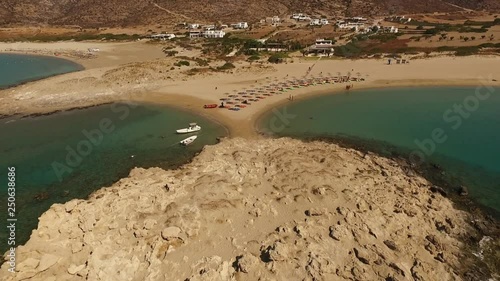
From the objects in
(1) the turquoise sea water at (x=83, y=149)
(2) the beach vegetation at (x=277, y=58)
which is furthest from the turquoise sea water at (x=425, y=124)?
(2) the beach vegetation at (x=277, y=58)

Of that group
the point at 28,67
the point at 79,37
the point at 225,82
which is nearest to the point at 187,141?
the point at 225,82

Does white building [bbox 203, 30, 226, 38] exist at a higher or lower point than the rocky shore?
higher

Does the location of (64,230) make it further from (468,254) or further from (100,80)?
(100,80)

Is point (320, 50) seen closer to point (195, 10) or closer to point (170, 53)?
point (170, 53)

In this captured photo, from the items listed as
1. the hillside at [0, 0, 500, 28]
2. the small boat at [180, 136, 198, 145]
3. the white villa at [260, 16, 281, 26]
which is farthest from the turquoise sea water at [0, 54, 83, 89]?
the white villa at [260, 16, 281, 26]

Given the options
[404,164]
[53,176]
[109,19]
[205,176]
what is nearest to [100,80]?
[53,176]

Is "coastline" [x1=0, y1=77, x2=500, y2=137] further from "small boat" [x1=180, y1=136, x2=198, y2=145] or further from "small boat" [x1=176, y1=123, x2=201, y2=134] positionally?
"small boat" [x1=180, y1=136, x2=198, y2=145]

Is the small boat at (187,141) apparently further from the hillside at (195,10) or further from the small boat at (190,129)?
the hillside at (195,10)
